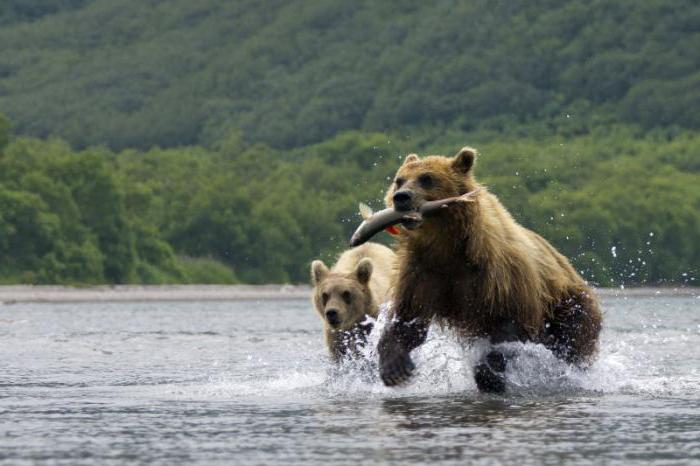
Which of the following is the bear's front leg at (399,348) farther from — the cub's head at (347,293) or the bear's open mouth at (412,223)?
the cub's head at (347,293)

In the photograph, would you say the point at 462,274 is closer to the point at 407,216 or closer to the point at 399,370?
the point at 407,216

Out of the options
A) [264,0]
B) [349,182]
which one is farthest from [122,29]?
[349,182]

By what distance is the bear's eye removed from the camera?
37.3 feet

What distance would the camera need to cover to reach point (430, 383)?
13.5 meters

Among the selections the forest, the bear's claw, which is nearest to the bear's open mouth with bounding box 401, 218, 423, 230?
the bear's claw

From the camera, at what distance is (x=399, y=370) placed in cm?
1221

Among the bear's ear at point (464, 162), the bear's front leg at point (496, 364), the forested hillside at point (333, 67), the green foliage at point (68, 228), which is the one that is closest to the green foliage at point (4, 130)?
the green foliage at point (68, 228)

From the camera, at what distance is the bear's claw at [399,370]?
1220cm

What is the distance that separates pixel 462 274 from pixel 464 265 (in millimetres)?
76

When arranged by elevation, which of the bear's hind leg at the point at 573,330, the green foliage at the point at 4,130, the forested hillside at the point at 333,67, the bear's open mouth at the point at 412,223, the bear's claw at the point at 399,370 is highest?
the forested hillside at the point at 333,67

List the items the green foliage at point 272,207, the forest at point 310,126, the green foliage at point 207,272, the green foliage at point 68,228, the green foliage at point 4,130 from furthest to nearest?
the green foliage at point 207,272 → the forest at point 310,126 → the green foliage at point 4,130 → the green foliage at point 272,207 → the green foliage at point 68,228

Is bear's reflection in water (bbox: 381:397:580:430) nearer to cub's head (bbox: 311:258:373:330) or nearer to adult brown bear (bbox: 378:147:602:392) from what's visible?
adult brown bear (bbox: 378:147:602:392)

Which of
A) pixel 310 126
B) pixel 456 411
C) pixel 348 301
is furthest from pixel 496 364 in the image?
pixel 310 126

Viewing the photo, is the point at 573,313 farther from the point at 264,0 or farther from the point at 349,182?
the point at 264,0
